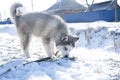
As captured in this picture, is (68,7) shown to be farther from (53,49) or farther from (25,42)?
(25,42)

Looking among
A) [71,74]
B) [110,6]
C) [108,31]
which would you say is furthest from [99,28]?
[110,6]

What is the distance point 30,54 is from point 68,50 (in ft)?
4.21

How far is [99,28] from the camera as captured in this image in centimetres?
1410

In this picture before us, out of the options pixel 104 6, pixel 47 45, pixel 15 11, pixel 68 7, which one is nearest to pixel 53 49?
pixel 47 45

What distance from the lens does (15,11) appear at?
8203 mm

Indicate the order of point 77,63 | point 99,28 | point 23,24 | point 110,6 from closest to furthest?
1. point 77,63
2. point 23,24
3. point 99,28
4. point 110,6

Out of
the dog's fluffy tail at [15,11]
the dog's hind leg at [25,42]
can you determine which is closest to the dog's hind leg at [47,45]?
the dog's hind leg at [25,42]

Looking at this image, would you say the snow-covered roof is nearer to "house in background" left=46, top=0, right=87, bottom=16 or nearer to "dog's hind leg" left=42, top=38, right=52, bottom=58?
"house in background" left=46, top=0, right=87, bottom=16

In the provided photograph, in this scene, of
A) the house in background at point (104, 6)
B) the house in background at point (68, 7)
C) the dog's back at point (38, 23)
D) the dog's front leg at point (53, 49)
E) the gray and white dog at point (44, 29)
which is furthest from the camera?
the house in background at point (68, 7)

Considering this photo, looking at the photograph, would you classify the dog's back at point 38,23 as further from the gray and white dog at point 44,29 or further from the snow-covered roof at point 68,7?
the snow-covered roof at point 68,7

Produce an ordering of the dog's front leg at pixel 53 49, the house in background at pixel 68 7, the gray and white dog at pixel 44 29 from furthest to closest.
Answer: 1. the house in background at pixel 68 7
2. the dog's front leg at pixel 53 49
3. the gray and white dog at pixel 44 29

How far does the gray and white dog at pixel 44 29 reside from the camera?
7.75 m

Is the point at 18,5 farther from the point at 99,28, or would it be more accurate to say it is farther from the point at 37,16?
the point at 99,28

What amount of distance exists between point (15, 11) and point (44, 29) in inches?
40.4
